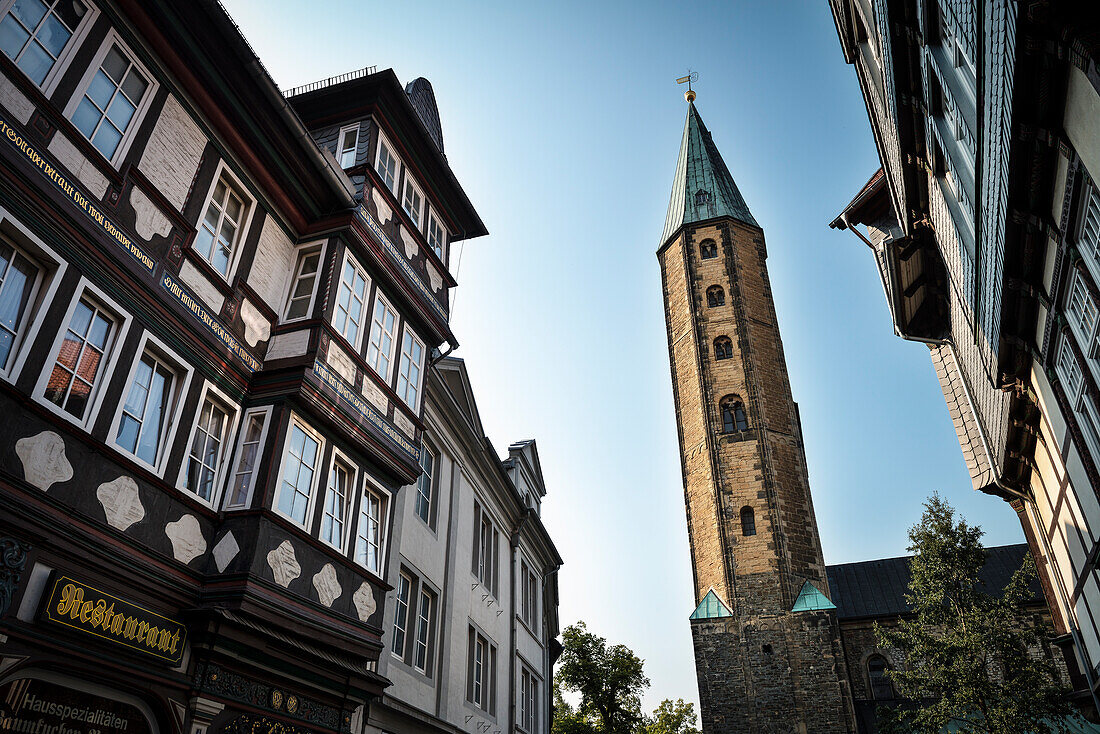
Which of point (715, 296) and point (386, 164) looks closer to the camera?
point (386, 164)

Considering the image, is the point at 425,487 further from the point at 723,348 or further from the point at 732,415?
the point at 723,348

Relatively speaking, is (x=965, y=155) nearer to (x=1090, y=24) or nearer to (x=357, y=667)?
(x=1090, y=24)

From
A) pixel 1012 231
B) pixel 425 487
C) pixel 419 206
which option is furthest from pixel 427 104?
pixel 1012 231

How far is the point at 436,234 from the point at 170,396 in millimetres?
7241

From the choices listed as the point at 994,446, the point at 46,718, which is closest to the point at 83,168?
the point at 46,718

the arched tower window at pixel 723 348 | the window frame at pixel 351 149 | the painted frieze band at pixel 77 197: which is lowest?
the painted frieze band at pixel 77 197

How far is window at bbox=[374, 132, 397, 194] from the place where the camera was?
1203cm

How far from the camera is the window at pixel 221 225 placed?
857 cm

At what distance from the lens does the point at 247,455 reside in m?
8.55

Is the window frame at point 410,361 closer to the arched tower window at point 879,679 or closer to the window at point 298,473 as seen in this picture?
the window at point 298,473

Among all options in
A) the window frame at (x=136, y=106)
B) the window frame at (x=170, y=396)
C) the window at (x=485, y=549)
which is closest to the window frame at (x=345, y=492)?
the window frame at (x=170, y=396)

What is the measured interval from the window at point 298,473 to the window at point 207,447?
0.70 meters

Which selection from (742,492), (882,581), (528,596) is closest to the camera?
(528,596)

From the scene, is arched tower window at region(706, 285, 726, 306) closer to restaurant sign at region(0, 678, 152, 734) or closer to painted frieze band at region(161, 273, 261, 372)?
painted frieze band at region(161, 273, 261, 372)
